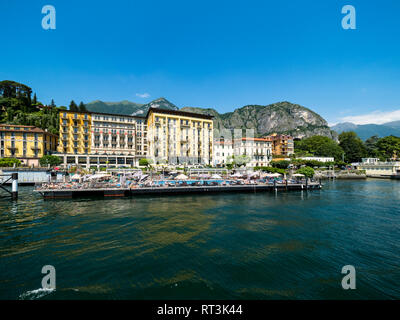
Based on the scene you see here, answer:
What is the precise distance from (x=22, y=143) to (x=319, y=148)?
15667 cm

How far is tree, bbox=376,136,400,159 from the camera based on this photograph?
372ft

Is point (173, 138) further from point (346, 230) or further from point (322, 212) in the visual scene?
point (346, 230)

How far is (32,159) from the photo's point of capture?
75312mm

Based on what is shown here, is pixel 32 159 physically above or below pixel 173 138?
below

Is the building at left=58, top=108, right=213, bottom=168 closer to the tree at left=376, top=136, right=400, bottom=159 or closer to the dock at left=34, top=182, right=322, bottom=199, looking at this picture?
the dock at left=34, top=182, right=322, bottom=199

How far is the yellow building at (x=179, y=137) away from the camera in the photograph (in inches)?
3410

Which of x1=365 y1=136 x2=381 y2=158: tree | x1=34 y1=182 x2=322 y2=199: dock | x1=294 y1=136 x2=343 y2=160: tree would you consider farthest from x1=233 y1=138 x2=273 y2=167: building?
x1=365 y1=136 x2=381 y2=158: tree

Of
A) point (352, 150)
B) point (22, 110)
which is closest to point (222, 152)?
point (352, 150)

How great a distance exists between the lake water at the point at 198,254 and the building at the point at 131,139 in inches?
2412

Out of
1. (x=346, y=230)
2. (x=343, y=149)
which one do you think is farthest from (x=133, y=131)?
(x=343, y=149)

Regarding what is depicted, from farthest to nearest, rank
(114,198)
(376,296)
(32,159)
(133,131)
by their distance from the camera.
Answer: (133,131), (32,159), (114,198), (376,296)

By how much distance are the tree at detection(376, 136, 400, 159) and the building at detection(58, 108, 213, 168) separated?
108670 millimetres

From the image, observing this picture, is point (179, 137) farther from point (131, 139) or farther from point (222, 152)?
point (222, 152)
